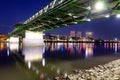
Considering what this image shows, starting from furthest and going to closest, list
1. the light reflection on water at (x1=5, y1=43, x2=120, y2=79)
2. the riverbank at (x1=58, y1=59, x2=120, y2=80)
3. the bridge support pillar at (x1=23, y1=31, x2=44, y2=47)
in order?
the bridge support pillar at (x1=23, y1=31, x2=44, y2=47), the light reflection on water at (x1=5, y1=43, x2=120, y2=79), the riverbank at (x1=58, y1=59, x2=120, y2=80)

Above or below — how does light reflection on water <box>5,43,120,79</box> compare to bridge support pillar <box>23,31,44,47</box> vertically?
below

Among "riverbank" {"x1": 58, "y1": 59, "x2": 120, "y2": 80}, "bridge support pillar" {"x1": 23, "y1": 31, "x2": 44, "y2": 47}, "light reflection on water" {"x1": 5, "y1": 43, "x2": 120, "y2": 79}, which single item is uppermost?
"bridge support pillar" {"x1": 23, "y1": 31, "x2": 44, "y2": 47}

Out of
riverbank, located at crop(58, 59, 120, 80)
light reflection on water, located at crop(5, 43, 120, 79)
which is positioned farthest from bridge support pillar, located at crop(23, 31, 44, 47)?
riverbank, located at crop(58, 59, 120, 80)

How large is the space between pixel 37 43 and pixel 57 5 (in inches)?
1815

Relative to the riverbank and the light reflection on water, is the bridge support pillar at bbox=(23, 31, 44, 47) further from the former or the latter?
the riverbank

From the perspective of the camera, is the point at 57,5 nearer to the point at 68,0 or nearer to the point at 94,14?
the point at 68,0

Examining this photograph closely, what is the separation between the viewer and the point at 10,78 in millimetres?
13141

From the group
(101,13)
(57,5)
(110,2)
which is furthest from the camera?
(101,13)

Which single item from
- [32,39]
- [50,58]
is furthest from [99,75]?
[32,39]

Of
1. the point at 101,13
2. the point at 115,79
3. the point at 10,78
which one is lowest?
the point at 10,78

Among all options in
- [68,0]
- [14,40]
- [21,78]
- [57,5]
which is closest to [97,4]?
[68,0]

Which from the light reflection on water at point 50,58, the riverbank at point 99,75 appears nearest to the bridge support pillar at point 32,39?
the light reflection on water at point 50,58

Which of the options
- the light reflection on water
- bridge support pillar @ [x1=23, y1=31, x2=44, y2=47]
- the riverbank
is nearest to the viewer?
the riverbank

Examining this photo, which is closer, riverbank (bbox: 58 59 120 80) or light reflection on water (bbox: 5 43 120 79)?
riverbank (bbox: 58 59 120 80)
